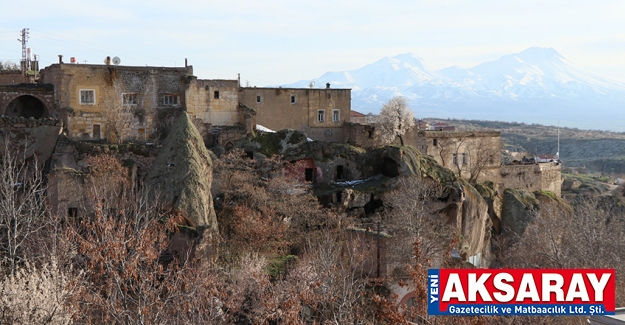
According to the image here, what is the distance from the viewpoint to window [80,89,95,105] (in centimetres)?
4347

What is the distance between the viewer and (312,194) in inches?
1572

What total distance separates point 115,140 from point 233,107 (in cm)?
765

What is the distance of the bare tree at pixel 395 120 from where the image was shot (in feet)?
158

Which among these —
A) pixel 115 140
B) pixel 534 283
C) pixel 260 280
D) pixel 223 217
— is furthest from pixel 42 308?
pixel 115 140

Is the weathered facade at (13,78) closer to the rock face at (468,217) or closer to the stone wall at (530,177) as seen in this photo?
the rock face at (468,217)

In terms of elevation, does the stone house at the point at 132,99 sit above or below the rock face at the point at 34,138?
above

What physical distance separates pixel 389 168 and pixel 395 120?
5773 mm

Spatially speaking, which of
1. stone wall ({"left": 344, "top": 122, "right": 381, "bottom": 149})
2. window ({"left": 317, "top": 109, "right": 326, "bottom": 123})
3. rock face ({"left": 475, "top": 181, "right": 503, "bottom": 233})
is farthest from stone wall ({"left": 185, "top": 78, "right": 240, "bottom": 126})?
rock face ({"left": 475, "top": 181, "right": 503, "bottom": 233})

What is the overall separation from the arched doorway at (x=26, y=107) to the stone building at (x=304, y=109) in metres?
12.0

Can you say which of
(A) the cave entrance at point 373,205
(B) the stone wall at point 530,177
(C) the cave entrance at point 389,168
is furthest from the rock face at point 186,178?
(B) the stone wall at point 530,177

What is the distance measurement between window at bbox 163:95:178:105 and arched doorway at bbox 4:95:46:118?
6.96 metres

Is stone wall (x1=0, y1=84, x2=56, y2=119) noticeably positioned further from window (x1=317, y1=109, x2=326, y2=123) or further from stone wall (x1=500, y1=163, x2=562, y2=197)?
stone wall (x1=500, y1=163, x2=562, y2=197)

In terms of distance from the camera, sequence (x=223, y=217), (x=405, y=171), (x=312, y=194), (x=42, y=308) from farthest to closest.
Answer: (x=405, y=171)
(x=312, y=194)
(x=223, y=217)
(x=42, y=308)

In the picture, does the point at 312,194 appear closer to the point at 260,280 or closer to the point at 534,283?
the point at 260,280
